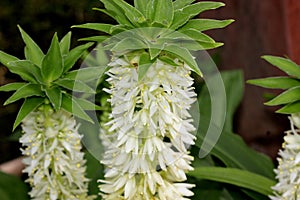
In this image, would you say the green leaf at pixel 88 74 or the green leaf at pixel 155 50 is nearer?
the green leaf at pixel 155 50

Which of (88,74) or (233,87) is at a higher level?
(88,74)

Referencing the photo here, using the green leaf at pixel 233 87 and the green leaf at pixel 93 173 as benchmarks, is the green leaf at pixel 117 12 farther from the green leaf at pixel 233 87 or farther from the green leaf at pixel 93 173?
the green leaf at pixel 233 87

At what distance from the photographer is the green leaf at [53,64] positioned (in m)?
0.74

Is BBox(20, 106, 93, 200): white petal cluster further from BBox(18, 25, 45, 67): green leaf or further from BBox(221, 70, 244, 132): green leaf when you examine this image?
BBox(221, 70, 244, 132): green leaf

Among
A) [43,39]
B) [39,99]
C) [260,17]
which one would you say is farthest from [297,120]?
[43,39]

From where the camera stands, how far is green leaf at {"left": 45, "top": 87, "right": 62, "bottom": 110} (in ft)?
2.42

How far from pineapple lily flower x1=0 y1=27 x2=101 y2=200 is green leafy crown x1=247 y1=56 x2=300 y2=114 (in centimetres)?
26

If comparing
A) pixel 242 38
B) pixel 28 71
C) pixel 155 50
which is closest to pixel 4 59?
pixel 28 71

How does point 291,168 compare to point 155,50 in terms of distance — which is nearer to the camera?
point 155,50

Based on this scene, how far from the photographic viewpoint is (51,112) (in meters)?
0.80

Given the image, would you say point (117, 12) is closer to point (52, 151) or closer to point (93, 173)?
point (52, 151)

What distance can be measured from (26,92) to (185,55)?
9.3 inches

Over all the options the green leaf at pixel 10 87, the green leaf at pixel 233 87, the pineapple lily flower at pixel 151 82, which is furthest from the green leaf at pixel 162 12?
the green leaf at pixel 233 87

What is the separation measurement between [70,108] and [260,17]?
0.92 meters
